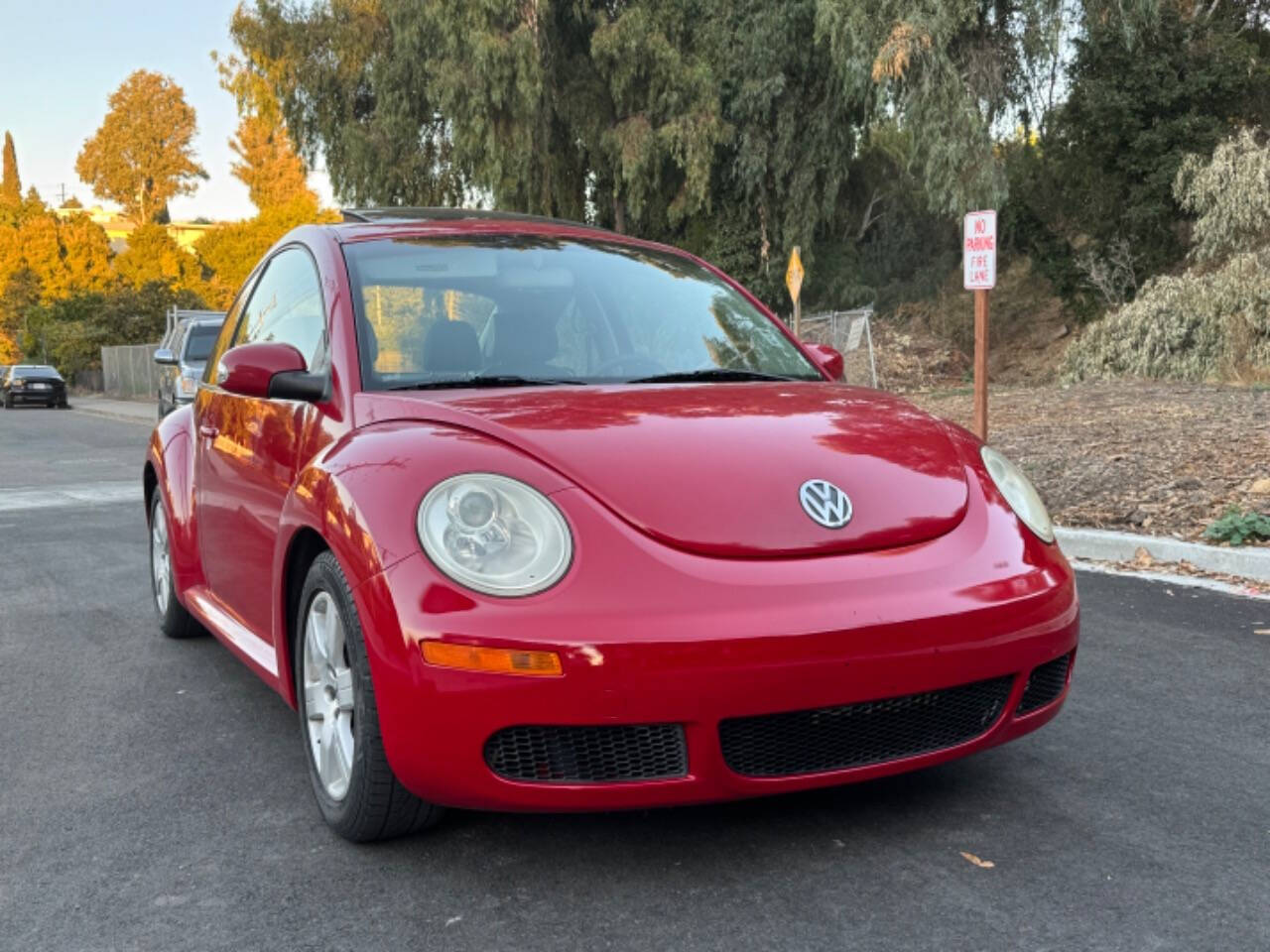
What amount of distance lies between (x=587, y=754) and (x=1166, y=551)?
16.1 ft

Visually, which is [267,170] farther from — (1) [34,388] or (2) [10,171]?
(2) [10,171]

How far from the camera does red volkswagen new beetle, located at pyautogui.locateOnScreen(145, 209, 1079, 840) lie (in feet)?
8.34

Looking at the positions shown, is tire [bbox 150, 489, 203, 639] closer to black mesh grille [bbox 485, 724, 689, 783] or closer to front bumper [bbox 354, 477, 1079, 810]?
front bumper [bbox 354, 477, 1079, 810]

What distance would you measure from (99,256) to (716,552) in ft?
215

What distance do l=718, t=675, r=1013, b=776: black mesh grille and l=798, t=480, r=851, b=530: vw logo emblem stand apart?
41 centimetres

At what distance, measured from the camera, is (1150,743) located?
364 cm

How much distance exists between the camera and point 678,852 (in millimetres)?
2875

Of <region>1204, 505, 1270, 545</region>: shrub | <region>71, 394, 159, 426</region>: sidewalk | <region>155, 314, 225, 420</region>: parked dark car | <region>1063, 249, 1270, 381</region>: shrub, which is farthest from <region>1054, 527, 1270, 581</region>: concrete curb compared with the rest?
<region>71, 394, 159, 426</region>: sidewalk

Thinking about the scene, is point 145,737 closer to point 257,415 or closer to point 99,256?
point 257,415

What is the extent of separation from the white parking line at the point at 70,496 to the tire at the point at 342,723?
8.63 m

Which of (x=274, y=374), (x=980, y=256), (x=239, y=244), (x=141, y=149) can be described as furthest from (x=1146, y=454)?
(x=141, y=149)

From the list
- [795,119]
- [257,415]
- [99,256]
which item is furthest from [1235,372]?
[99,256]

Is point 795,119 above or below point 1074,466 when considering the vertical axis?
above

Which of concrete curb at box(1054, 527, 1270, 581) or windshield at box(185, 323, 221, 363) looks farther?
windshield at box(185, 323, 221, 363)
